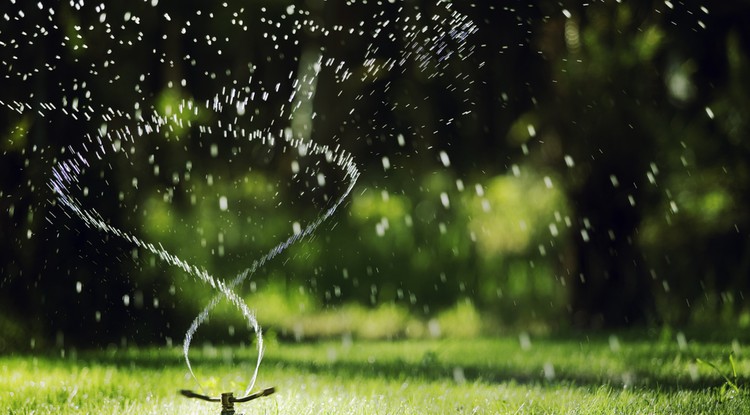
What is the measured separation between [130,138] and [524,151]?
370 cm

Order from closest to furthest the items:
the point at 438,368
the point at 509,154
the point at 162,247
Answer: the point at 438,368
the point at 162,247
the point at 509,154

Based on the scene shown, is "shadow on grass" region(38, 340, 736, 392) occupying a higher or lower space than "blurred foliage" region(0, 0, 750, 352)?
lower

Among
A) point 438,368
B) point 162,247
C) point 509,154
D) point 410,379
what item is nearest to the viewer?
point 410,379

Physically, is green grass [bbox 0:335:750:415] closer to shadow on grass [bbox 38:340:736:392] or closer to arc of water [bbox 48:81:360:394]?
shadow on grass [bbox 38:340:736:392]

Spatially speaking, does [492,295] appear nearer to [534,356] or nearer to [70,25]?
[534,356]

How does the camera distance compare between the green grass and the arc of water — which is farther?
the arc of water

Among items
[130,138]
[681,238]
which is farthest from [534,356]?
[130,138]

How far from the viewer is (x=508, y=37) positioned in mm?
7797

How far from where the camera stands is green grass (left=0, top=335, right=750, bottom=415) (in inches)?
145

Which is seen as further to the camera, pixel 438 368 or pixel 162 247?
pixel 162 247

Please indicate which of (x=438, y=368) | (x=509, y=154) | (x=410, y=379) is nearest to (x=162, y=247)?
(x=509, y=154)

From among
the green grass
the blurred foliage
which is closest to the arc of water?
the blurred foliage

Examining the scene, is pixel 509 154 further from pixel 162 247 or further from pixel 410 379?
pixel 410 379

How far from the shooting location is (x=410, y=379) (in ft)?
15.1
